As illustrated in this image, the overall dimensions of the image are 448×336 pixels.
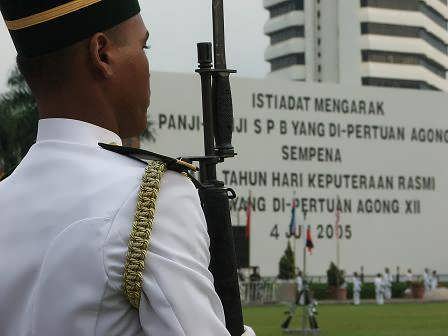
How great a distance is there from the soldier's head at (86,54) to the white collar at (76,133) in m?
0.02

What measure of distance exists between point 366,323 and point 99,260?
22.6 metres

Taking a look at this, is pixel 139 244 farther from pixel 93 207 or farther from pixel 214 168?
pixel 214 168

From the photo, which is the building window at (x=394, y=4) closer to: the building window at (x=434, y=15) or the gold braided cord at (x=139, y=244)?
the building window at (x=434, y=15)

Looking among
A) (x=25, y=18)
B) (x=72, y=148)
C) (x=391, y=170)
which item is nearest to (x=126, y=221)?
(x=72, y=148)

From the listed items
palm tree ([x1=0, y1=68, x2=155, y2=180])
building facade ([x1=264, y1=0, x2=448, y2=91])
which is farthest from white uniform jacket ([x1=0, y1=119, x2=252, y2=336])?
building facade ([x1=264, y1=0, x2=448, y2=91])

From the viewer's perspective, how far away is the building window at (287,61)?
90631 millimetres

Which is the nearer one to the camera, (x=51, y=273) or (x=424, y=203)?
(x=51, y=273)

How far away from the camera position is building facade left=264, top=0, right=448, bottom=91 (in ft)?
274

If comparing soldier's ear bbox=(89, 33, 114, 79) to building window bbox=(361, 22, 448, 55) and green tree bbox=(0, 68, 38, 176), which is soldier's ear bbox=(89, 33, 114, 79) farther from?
building window bbox=(361, 22, 448, 55)

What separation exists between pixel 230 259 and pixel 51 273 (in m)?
0.50

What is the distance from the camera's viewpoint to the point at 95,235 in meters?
1.60

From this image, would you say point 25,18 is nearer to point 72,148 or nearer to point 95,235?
point 72,148

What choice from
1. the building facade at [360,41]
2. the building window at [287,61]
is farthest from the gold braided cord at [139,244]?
the building window at [287,61]

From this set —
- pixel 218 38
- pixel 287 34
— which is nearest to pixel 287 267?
pixel 218 38
